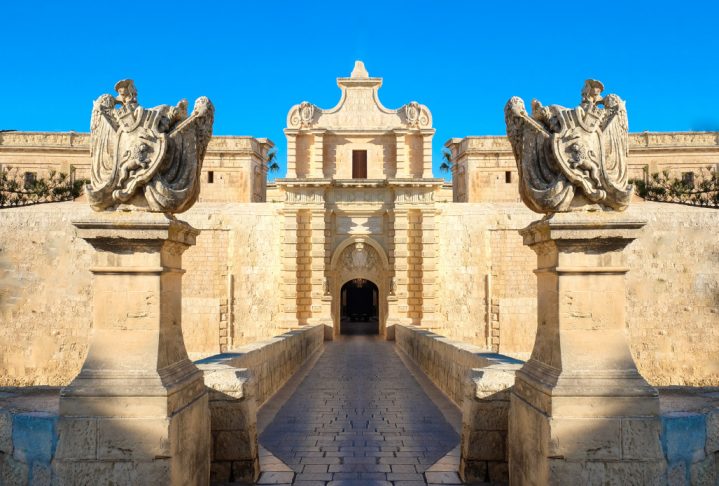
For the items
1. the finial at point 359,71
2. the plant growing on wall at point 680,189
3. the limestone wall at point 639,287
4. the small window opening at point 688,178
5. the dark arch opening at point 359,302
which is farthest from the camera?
the dark arch opening at point 359,302

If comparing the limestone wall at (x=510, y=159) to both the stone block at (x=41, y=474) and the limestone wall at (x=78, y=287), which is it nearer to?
the limestone wall at (x=78, y=287)

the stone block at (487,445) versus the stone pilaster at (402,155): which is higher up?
the stone pilaster at (402,155)

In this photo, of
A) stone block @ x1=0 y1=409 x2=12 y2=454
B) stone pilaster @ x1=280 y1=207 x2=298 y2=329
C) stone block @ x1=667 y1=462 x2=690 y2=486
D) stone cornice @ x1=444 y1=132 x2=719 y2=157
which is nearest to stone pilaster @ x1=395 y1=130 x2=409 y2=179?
stone pilaster @ x1=280 y1=207 x2=298 y2=329

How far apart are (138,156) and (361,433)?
4.06 m

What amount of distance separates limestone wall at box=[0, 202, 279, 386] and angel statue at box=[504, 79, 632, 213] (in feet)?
67.7

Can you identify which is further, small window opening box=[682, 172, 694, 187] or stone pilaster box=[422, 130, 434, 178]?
small window opening box=[682, 172, 694, 187]

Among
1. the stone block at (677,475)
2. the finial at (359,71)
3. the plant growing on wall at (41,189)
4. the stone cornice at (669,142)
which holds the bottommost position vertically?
the stone block at (677,475)

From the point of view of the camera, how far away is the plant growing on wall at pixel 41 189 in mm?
29850

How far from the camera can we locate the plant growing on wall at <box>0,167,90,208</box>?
29850mm

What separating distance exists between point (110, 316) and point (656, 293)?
2393cm

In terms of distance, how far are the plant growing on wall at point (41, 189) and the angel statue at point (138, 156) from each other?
89.0 ft

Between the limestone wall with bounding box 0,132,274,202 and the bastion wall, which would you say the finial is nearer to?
the bastion wall

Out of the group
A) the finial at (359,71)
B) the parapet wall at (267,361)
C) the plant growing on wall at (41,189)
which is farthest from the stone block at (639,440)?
the plant growing on wall at (41,189)

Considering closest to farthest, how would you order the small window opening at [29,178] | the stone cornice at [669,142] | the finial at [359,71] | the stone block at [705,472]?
the stone block at [705,472] → the finial at [359,71] → the small window opening at [29,178] → the stone cornice at [669,142]
